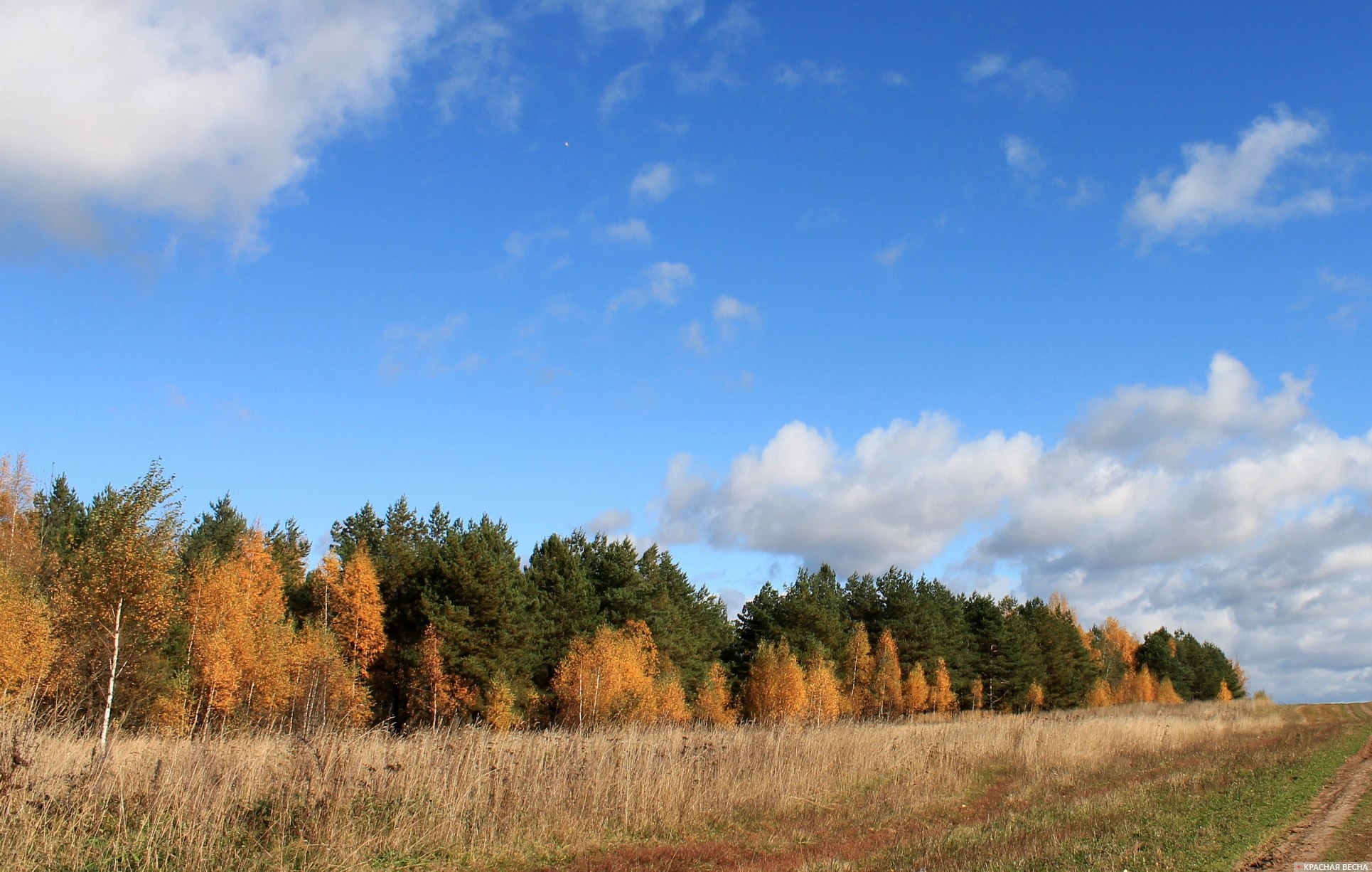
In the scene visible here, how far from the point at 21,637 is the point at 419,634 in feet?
67.8

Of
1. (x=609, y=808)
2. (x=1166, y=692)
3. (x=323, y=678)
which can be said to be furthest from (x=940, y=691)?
(x=609, y=808)

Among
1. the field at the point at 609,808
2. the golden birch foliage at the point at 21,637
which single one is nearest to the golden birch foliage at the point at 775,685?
the field at the point at 609,808

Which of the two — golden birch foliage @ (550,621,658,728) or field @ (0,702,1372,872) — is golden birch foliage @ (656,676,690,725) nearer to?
golden birch foliage @ (550,621,658,728)

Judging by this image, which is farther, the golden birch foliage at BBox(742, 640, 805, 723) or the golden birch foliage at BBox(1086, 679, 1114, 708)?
the golden birch foliage at BBox(1086, 679, 1114, 708)

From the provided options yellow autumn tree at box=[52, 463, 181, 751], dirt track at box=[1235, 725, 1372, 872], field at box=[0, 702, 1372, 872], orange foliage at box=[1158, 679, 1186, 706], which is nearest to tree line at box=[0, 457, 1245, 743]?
yellow autumn tree at box=[52, 463, 181, 751]

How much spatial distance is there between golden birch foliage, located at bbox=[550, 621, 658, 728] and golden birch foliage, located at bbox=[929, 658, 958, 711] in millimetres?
30169

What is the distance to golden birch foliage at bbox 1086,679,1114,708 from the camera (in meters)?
91.6

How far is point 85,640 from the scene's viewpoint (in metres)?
28.0

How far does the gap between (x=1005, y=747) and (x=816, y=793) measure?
33.2 ft

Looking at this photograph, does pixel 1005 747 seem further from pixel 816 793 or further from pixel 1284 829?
pixel 1284 829

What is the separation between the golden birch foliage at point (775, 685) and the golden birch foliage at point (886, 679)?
11679mm

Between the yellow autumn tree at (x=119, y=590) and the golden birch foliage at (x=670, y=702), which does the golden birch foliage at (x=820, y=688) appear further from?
the yellow autumn tree at (x=119, y=590)

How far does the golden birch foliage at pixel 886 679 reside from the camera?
62969 millimetres

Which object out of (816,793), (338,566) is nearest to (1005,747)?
(816,793)
